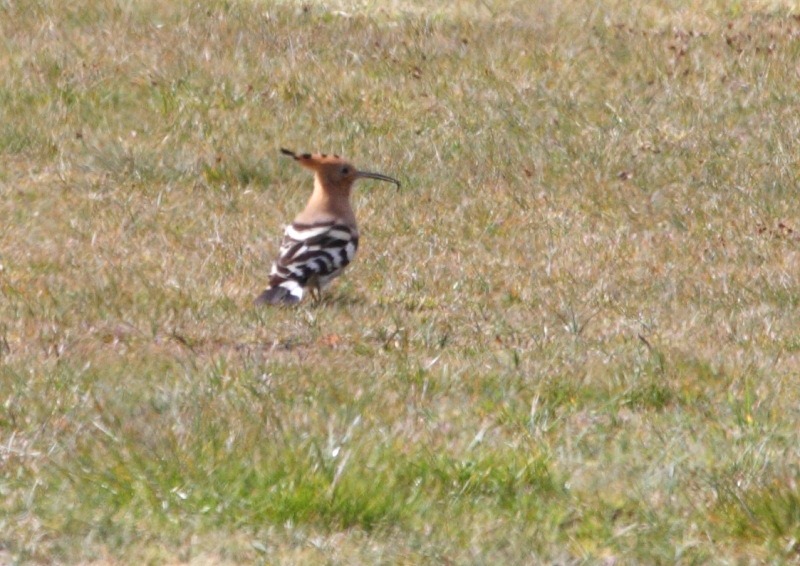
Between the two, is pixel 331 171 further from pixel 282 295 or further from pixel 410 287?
pixel 282 295

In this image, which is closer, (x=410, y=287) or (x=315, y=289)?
(x=315, y=289)

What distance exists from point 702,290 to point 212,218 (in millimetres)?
3394

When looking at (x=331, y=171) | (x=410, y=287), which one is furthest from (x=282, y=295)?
(x=331, y=171)

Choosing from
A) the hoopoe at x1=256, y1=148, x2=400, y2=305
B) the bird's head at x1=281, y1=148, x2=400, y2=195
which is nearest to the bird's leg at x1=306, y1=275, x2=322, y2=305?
the hoopoe at x1=256, y1=148, x2=400, y2=305

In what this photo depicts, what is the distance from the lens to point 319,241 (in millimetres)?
9156

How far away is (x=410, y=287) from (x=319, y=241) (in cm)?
61

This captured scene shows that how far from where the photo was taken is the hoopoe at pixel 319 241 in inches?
343

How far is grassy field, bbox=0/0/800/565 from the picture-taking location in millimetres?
5227

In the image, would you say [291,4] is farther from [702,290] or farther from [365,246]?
[702,290]

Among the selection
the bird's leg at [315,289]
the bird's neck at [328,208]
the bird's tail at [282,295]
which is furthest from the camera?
the bird's neck at [328,208]

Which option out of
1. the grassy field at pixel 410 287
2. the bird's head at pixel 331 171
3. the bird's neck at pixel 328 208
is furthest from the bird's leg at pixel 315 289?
the bird's head at pixel 331 171

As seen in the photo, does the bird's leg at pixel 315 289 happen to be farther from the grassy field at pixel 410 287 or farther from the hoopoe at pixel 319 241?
the grassy field at pixel 410 287

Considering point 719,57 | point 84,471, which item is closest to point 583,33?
point 719,57

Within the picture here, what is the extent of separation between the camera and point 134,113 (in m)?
12.8
